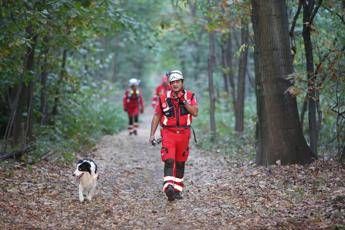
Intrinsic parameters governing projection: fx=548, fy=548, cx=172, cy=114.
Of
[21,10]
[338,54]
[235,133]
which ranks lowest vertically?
[235,133]

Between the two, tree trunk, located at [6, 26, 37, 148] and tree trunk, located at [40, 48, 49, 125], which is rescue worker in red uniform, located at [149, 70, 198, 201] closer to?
tree trunk, located at [6, 26, 37, 148]

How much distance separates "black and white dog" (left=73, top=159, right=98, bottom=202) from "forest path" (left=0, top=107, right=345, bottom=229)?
0.22m

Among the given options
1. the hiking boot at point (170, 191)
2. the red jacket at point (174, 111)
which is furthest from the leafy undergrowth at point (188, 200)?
the red jacket at point (174, 111)

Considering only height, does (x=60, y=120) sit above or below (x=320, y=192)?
above

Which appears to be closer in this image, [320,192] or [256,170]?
[320,192]

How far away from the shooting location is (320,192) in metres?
9.00

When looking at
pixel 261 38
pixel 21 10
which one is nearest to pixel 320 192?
pixel 261 38

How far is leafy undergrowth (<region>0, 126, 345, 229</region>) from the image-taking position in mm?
8023

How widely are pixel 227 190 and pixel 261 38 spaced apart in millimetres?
3046

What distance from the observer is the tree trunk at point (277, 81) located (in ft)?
34.9

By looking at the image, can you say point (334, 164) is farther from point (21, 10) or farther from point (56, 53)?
point (56, 53)

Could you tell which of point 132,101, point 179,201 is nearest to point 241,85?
point 132,101

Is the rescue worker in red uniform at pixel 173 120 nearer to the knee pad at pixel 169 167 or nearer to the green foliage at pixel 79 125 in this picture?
the knee pad at pixel 169 167

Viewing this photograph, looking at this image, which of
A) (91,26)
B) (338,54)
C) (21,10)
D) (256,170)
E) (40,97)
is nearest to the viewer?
(338,54)
